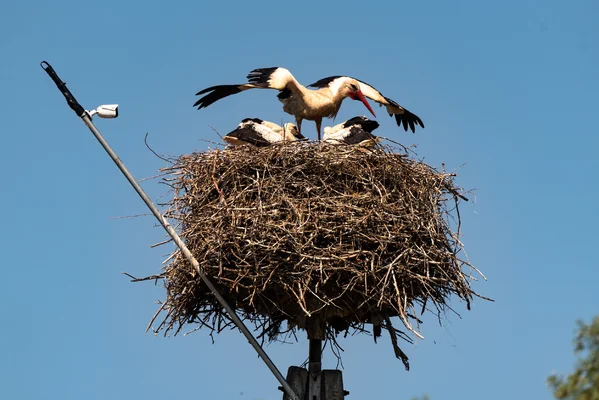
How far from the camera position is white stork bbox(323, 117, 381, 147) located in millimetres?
9273

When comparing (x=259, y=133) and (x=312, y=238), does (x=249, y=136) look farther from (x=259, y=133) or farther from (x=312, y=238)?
(x=312, y=238)

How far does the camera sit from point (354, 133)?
9516 mm

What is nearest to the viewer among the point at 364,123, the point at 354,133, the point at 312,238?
the point at 312,238

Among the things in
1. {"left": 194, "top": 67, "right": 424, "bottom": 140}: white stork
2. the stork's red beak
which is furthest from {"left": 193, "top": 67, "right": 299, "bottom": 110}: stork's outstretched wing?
the stork's red beak

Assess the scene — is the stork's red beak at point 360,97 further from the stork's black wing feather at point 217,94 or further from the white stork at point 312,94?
the stork's black wing feather at point 217,94

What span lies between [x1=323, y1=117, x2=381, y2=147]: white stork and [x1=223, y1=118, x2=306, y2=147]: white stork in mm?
271

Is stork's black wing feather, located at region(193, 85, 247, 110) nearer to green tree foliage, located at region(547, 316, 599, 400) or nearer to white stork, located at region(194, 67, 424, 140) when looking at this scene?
white stork, located at region(194, 67, 424, 140)

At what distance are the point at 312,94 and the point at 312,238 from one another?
2.64 meters

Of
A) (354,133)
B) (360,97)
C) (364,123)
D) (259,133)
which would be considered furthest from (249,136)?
(360,97)

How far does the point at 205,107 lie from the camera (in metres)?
9.92

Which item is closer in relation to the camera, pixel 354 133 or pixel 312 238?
pixel 312 238

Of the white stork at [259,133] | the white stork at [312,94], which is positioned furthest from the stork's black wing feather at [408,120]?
the white stork at [259,133]

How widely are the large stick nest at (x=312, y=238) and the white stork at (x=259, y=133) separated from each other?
0.52m

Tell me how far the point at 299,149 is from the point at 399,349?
5.73 feet
